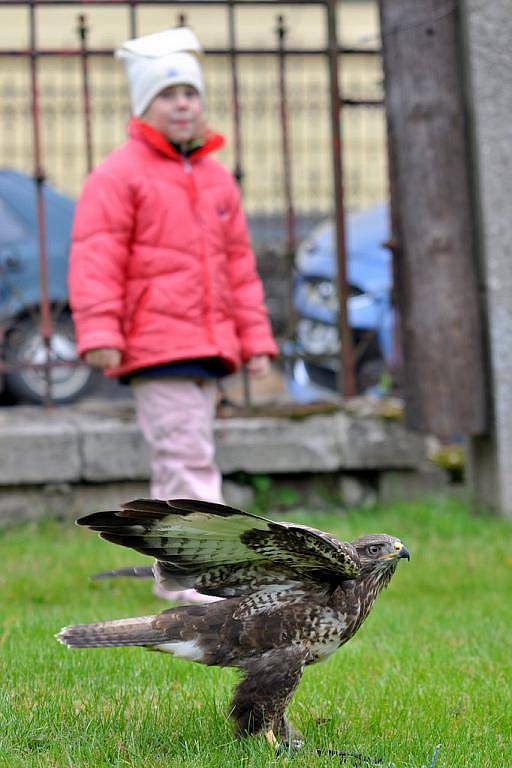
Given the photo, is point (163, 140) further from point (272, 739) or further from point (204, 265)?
point (272, 739)

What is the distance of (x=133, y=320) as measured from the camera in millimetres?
5574

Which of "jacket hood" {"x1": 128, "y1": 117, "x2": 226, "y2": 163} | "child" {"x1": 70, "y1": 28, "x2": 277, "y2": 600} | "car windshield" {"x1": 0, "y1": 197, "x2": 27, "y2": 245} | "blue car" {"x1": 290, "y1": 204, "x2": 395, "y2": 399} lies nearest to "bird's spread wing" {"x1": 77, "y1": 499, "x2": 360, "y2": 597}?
"child" {"x1": 70, "y1": 28, "x2": 277, "y2": 600}

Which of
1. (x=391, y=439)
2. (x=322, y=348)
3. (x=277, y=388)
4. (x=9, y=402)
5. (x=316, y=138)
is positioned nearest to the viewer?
(x=391, y=439)

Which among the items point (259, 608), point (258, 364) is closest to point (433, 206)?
point (258, 364)

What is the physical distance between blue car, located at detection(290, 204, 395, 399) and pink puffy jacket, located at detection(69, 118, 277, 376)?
1.87 metres

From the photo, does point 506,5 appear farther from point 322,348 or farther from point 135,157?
point 322,348

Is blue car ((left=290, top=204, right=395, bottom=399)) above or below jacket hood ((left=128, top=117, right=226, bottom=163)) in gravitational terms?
below

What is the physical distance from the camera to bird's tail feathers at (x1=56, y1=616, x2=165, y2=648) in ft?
10.9

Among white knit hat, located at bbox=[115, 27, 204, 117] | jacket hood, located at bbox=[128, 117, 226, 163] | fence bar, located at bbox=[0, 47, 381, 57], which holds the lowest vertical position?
jacket hood, located at bbox=[128, 117, 226, 163]

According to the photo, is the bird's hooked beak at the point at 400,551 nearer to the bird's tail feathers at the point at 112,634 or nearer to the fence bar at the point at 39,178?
the bird's tail feathers at the point at 112,634

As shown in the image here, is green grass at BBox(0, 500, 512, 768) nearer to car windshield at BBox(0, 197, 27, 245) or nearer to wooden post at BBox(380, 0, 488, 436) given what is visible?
wooden post at BBox(380, 0, 488, 436)

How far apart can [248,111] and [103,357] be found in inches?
347

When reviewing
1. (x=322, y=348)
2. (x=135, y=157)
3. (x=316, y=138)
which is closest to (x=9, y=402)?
(x=322, y=348)

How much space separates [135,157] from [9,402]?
428cm
